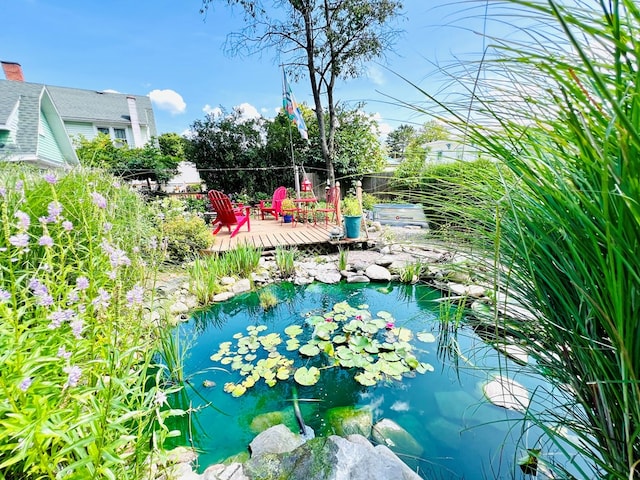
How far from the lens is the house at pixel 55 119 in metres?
7.66

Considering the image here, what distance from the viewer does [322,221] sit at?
7.60 metres

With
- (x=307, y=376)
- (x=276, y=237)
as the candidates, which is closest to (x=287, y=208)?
(x=276, y=237)

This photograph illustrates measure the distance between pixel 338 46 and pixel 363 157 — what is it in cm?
398

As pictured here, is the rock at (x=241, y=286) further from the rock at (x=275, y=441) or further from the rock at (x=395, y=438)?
the rock at (x=395, y=438)

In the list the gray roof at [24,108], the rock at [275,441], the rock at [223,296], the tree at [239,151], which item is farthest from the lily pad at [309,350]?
the gray roof at [24,108]

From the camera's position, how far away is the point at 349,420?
189 cm

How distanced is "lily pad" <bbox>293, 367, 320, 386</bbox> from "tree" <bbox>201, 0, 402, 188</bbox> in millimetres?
6783

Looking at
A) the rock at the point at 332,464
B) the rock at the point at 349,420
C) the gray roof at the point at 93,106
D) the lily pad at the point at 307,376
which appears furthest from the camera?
the gray roof at the point at 93,106

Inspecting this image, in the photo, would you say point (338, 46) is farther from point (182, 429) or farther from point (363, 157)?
point (182, 429)

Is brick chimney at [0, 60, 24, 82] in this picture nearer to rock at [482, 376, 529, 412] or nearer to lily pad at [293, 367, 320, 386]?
lily pad at [293, 367, 320, 386]

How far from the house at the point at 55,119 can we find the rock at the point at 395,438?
3.98 meters

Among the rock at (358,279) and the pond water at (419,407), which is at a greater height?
the rock at (358,279)

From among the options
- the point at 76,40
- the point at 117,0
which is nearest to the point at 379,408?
the point at 117,0

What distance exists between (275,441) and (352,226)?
4312 millimetres
